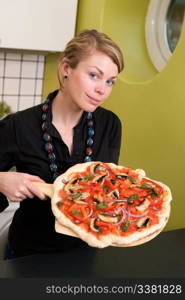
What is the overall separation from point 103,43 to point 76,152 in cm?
38

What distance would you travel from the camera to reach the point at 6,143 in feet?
4.76

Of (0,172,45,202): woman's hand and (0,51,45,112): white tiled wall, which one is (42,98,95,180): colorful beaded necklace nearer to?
(0,172,45,202): woman's hand

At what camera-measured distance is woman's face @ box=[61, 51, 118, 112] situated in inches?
54.7

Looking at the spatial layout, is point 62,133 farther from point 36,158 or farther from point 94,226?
point 94,226

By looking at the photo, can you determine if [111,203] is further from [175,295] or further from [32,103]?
[32,103]

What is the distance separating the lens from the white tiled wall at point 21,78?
2568mm

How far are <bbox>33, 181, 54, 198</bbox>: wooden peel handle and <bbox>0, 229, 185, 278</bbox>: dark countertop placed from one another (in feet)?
0.59

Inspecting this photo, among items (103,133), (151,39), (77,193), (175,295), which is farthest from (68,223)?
(151,39)

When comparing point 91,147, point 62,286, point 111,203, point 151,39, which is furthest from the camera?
point 151,39

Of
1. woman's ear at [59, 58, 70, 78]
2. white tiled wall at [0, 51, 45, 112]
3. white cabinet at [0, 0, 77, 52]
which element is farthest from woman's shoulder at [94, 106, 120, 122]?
white tiled wall at [0, 51, 45, 112]

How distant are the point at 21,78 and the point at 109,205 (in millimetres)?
1568

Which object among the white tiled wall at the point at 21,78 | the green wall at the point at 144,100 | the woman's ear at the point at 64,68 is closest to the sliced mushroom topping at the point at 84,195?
the woman's ear at the point at 64,68

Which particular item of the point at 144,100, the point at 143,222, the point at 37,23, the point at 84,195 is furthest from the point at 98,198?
the point at 37,23

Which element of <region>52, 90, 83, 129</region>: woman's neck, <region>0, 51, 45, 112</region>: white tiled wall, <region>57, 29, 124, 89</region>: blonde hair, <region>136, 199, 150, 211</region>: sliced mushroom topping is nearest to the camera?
<region>136, 199, 150, 211</region>: sliced mushroom topping
